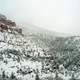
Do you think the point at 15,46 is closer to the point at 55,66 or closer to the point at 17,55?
the point at 17,55

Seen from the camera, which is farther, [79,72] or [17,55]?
[17,55]

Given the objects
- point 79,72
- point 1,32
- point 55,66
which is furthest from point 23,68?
point 1,32

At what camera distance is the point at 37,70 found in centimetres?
10038

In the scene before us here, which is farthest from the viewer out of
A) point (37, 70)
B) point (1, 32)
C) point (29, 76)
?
point (1, 32)

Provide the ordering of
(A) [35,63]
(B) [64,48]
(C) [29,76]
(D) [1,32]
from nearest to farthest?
(C) [29,76]
(A) [35,63]
(B) [64,48]
(D) [1,32]

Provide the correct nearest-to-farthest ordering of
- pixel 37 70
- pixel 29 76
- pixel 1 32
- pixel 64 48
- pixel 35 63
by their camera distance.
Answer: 1. pixel 29 76
2. pixel 37 70
3. pixel 35 63
4. pixel 64 48
5. pixel 1 32

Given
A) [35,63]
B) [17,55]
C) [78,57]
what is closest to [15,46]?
[17,55]

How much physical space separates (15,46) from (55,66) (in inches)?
1244

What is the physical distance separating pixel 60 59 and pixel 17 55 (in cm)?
1732

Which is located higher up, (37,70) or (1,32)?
(1,32)

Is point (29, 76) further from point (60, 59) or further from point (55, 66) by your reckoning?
point (60, 59)

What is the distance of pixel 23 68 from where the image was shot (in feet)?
337

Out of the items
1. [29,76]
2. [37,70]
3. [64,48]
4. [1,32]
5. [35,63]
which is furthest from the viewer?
[1,32]

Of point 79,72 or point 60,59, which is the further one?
point 60,59
